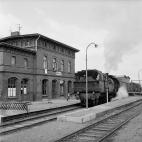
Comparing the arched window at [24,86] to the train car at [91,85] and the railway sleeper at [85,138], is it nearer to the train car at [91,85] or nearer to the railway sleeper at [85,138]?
the train car at [91,85]

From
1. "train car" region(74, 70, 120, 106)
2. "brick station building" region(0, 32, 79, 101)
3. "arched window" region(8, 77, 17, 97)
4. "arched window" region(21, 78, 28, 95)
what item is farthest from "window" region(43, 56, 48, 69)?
"train car" region(74, 70, 120, 106)

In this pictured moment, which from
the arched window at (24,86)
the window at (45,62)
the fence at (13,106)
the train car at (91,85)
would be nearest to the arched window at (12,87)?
the arched window at (24,86)

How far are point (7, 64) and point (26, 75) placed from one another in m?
4.09

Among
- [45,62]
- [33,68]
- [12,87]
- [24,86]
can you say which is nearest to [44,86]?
[45,62]

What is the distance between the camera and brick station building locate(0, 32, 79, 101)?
28.3 meters

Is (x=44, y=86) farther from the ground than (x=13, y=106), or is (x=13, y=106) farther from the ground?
(x=44, y=86)

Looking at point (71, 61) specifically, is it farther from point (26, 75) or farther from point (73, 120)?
point (73, 120)

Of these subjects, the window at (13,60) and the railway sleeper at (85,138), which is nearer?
the railway sleeper at (85,138)

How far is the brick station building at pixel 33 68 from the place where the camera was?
92.9 feet

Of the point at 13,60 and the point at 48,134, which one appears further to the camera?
the point at 13,60

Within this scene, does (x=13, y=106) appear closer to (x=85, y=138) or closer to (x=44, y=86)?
(x=85, y=138)

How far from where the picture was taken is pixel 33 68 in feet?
109

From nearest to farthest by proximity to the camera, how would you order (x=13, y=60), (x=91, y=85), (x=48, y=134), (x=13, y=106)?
(x=48, y=134) → (x=13, y=106) → (x=91, y=85) → (x=13, y=60)

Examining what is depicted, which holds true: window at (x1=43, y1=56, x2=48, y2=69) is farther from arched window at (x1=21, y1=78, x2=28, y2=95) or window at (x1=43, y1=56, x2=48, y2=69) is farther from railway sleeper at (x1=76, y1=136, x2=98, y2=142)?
railway sleeper at (x1=76, y1=136, x2=98, y2=142)
